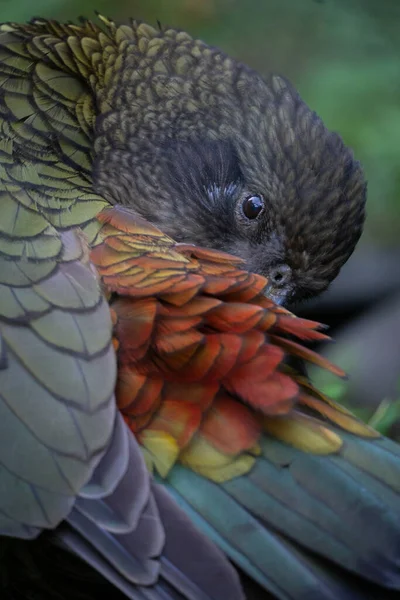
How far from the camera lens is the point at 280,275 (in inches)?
104

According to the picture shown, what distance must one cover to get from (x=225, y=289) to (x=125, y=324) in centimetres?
23

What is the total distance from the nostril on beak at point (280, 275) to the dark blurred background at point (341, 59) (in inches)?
28.2

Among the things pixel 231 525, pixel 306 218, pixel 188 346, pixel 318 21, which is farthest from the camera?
pixel 318 21

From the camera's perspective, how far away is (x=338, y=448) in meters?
1.81

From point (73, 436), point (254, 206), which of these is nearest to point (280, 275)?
point (254, 206)

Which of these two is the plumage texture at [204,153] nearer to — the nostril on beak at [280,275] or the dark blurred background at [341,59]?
the nostril on beak at [280,275]

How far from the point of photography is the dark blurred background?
3438 millimetres

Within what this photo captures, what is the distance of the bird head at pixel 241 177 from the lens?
254 centimetres

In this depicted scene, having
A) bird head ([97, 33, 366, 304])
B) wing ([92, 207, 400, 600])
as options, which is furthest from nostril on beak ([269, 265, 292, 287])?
wing ([92, 207, 400, 600])

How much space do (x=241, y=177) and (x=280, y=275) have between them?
1.00ft

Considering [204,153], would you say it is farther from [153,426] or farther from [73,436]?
[73,436]

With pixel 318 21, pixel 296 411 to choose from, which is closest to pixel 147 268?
pixel 296 411

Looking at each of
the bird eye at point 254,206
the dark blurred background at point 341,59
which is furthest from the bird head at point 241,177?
the dark blurred background at point 341,59

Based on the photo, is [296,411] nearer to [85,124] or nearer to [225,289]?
[225,289]
